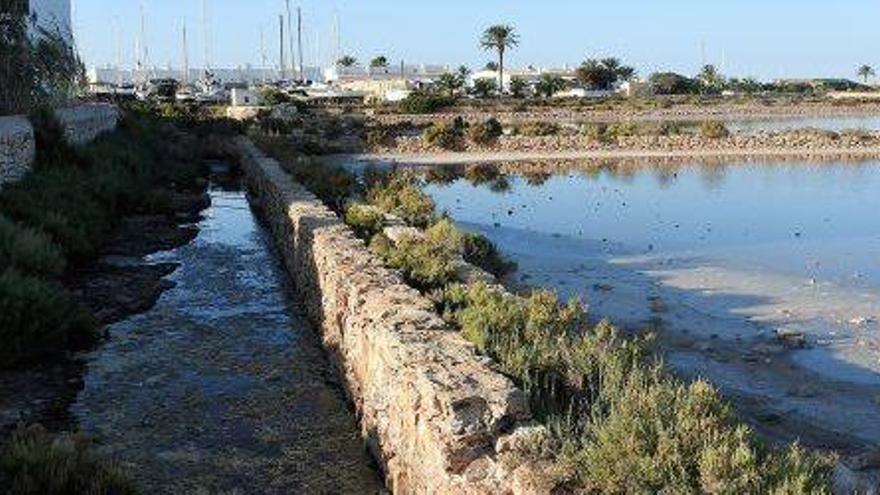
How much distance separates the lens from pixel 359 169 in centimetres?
3719

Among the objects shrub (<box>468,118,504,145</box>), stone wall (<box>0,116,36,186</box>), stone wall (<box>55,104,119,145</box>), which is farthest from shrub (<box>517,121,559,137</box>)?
stone wall (<box>0,116,36,186</box>)

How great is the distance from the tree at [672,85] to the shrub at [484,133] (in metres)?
66.8

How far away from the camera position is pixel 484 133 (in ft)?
159

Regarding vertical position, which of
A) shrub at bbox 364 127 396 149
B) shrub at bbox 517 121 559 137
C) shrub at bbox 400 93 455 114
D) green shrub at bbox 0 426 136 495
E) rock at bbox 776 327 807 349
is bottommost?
rock at bbox 776 327 807 349

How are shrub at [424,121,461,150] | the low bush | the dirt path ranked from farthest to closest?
shrub at [424,121,461,150], the dirt path, the low bush

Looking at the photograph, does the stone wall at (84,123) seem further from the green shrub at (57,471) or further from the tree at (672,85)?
the tree at (672,85)

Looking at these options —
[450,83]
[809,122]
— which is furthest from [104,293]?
[450,83]

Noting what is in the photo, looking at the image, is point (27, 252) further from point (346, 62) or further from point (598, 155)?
point (346, 62)

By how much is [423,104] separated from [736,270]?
5554 centimetres

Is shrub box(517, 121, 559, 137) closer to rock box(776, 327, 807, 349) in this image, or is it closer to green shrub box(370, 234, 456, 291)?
green shrub box(370, 234, 456, 291)

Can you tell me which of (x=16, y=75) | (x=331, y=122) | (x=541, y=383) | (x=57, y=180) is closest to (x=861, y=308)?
(x=541, y=383)

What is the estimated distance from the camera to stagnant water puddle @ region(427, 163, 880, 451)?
986 centimetres

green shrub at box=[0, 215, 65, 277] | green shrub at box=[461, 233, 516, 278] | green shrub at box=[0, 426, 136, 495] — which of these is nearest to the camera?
green shrub at box=[0, 426, 136, 495]

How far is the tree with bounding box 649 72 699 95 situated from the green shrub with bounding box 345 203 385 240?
101 meters
